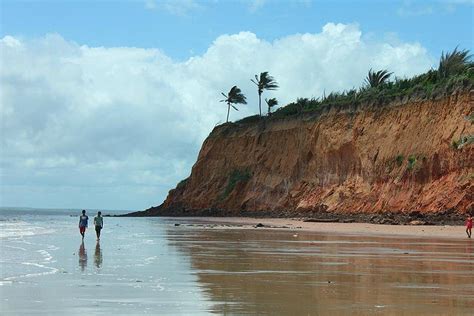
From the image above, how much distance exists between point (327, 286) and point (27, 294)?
485 cm

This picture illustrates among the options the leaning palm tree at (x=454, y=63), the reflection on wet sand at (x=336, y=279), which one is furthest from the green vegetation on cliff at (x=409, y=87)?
the reflection on wet sand at (x=336, y=279)

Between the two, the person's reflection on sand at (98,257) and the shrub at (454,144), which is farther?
the shrub at (454,144)

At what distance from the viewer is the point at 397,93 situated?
51125 mm

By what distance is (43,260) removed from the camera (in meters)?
17.0

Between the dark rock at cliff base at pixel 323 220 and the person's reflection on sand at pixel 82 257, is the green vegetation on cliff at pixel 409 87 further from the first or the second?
the person's reflection on sand at pixel 82 257

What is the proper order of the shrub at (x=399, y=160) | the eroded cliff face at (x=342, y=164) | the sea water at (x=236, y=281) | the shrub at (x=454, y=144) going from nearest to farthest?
the sea water at (x=236, y=281), the shrub at (x=454, y=144), the eroded cliff face at (x=342, y=164), the shrub at (x=399, y=160)

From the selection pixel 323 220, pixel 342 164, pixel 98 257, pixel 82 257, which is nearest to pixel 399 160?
pixel 323 220

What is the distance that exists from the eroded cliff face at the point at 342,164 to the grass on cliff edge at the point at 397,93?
0.71 meters

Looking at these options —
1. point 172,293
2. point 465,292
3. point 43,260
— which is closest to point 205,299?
point 172,293

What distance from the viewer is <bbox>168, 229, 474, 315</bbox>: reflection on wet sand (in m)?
9.59

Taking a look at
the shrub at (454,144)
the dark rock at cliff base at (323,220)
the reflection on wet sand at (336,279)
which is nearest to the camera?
the reflection on wet sand at (336,279)

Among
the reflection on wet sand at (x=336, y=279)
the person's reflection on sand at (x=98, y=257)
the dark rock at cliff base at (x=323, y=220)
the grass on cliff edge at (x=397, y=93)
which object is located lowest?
the reflection on wet sand at (x=336, y=279)

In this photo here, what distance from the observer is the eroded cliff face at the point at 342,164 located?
42469 mm

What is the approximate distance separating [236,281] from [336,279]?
1906 millimetres
